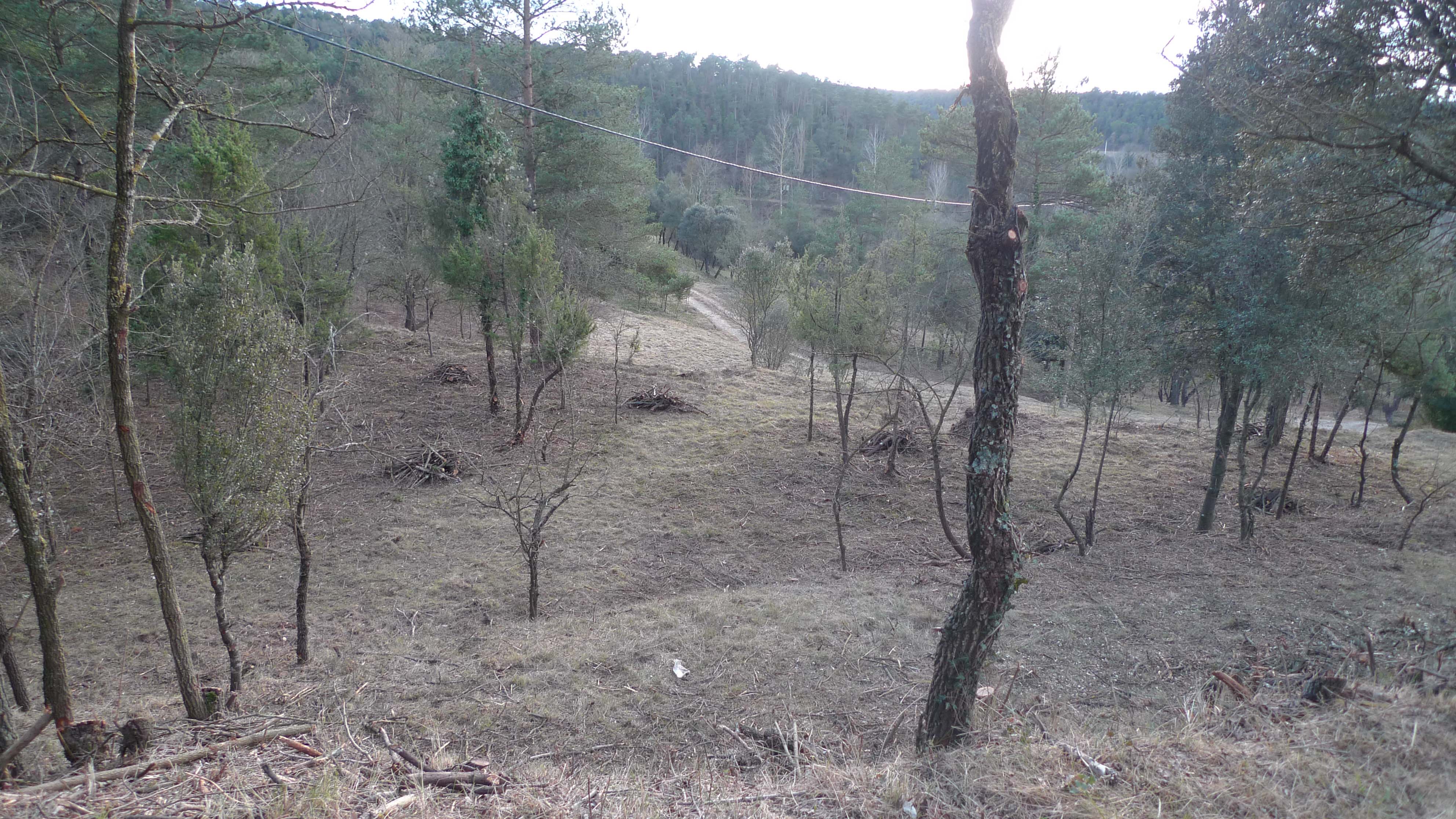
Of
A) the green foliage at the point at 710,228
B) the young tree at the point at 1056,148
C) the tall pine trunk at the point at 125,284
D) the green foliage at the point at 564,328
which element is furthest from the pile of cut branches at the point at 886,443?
the green foliage at the point at 710,228

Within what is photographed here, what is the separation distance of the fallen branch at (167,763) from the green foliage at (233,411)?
2.01 metres

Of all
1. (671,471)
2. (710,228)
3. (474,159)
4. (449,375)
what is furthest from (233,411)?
(710,228)

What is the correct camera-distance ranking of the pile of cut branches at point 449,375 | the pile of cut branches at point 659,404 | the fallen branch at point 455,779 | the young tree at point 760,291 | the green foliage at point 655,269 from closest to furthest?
the fallen branch at point 455,779 → the pile of cut branches at point 659,404 → the pile of cut branches at point 449,375 → the green foliage at point 655,269 → the young tree at point 760,291

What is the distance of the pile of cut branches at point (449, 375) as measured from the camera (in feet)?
56.6

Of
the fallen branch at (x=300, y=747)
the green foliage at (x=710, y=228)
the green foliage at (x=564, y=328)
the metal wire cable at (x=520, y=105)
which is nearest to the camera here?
the fallen branch at (x=300, y=747)

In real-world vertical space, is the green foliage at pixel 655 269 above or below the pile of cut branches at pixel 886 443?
above

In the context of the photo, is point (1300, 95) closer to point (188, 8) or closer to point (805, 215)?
point (188, 8)

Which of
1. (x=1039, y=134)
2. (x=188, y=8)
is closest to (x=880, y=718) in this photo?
(x=188, y=8)

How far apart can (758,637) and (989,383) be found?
4325mm

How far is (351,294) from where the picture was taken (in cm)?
1448

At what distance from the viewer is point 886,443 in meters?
14.6

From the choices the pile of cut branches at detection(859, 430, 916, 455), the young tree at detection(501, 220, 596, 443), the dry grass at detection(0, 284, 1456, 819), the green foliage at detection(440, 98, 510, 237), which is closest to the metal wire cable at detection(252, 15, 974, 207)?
the green foliage at detection(440, 98, 510, 237)

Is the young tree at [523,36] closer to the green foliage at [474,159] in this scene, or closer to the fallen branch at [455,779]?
the green foliage at [474,159]

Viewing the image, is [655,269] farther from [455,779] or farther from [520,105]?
[455,779]
